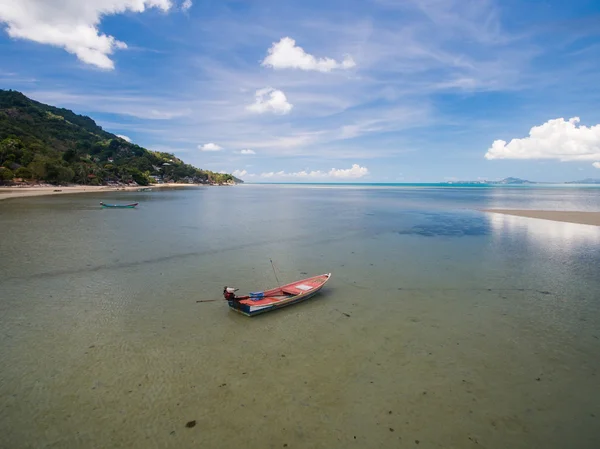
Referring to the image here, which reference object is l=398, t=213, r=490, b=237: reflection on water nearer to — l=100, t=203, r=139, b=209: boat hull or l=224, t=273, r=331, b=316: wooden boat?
l=224, t=273, r=331, b=316: wooden boat

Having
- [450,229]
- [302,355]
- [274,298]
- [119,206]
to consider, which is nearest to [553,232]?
[450,229]

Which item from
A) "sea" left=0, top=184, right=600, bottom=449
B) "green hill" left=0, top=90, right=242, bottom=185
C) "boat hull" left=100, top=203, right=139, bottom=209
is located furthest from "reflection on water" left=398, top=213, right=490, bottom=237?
"green hill" left=0, top=90, right=242, bottom=185

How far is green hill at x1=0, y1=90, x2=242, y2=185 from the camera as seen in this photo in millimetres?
85438

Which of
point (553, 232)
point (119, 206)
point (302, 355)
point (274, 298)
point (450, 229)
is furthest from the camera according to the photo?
point (119, 206)

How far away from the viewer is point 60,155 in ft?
344

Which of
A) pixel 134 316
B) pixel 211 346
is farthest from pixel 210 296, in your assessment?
pixel 211 346

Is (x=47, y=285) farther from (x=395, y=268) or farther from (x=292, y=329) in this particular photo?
(x=395, y=268)

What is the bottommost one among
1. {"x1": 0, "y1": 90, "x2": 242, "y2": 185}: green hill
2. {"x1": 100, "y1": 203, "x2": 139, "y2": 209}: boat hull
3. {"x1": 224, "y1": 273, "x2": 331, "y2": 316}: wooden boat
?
{"x1": 224, "y1": 273, "x2": 331, "y2": 316}: wooden boat

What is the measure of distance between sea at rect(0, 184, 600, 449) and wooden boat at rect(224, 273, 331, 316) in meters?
→ 0.36

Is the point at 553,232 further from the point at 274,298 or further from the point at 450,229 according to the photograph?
the point at 274,298

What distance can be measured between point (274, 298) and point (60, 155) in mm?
123061

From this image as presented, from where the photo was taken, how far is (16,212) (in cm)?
3912

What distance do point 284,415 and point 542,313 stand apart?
10.6 metres

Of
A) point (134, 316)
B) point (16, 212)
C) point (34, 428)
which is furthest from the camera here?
point (16, 212)
